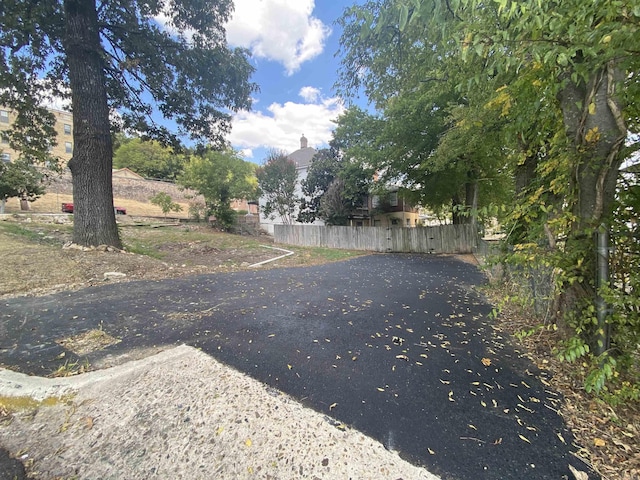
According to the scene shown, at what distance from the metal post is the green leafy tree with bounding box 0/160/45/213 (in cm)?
1828

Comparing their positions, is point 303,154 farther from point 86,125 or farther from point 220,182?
point 86,125

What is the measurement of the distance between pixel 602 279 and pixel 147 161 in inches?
1611

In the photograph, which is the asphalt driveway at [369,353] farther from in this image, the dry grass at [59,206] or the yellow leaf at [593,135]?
the dry grass at [59,206]

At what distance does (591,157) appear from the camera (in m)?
2.03

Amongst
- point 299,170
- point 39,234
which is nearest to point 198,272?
point 39,234

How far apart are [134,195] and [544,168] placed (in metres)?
31.1

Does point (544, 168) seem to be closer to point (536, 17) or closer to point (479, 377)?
point (536, 17)

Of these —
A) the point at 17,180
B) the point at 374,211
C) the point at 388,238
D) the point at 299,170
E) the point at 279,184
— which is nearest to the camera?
the point at 17,180

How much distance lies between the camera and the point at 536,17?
126 centimetres

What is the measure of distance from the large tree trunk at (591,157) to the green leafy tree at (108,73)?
28.5 feet

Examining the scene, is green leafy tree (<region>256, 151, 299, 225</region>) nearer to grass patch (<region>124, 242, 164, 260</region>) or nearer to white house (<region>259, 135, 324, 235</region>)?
white house (<region>259, 135, 324, 235</region>)

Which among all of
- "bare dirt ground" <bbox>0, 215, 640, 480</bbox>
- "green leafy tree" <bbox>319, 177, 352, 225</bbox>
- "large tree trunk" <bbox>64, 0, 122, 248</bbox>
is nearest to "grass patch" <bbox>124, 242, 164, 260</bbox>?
"bare dirt ground" <bbox>0, 215, 640, 480</bbox>

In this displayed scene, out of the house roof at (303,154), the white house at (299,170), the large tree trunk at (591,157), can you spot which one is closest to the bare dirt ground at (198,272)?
the large tree trunk at (591,157)

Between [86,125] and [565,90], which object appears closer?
[565,90]
